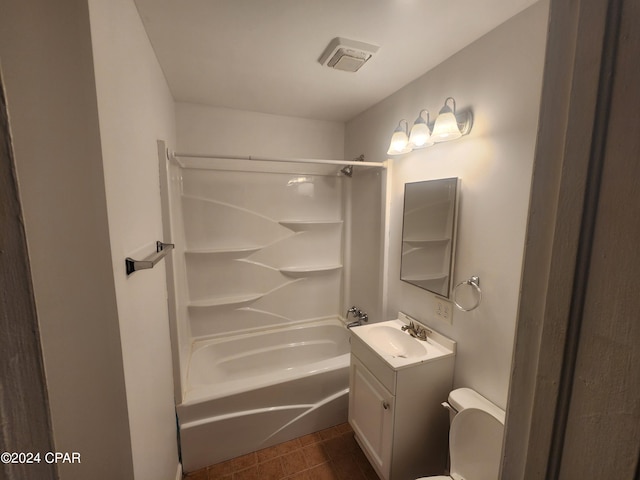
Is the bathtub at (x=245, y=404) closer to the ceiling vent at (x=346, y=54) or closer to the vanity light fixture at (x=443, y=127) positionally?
the vanity light fixture at (x=443, y=127)

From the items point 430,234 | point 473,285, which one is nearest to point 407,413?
point 473,285

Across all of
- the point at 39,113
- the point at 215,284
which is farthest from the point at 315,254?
the point at 39,113

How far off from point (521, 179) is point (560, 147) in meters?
1.02

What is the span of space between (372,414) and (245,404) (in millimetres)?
852

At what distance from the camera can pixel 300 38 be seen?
4.37ft

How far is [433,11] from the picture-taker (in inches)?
44.9

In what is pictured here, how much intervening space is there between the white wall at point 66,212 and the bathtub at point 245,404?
1.01 metres

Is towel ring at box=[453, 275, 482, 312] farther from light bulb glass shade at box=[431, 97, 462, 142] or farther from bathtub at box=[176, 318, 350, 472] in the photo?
bathtub at box=[176, 318, 350, 472]

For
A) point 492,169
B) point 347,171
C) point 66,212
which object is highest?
point 347,171

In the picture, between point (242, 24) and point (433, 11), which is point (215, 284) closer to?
point (242, 24)

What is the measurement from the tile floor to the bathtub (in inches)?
1.9

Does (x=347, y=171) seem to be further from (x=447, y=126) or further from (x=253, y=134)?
(x=447, y=126)

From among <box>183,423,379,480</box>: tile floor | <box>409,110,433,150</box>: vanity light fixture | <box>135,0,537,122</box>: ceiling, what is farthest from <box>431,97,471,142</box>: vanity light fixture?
<box>183,423,379,480</box>: tile floor

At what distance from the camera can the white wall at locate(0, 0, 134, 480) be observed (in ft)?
1.99
